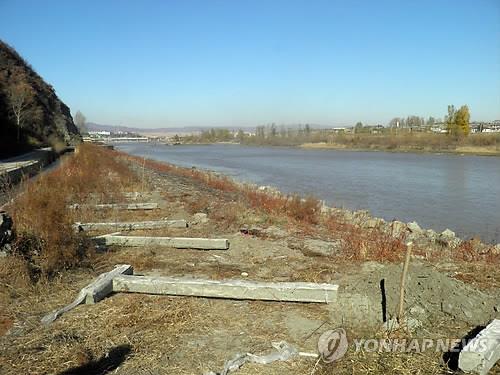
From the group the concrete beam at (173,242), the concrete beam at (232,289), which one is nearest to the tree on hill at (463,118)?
the concrete beam at (173,242)

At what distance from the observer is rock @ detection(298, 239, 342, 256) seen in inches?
325

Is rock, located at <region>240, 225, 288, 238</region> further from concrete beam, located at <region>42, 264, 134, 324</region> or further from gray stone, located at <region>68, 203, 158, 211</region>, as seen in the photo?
concrete beam, located at <region>42, 264, 134, 324</region>

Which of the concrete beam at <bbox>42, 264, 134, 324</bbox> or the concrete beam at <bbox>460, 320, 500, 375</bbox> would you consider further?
the concrete beam at <bbox>42, 264, 134, 324</bbox>

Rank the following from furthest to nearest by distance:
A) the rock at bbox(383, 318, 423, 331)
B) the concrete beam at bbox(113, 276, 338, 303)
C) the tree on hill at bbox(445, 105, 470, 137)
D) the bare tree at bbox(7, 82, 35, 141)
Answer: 1. the tree on hill at bbox(445, 105, 470, 137)
2. the bare tree at bbox(7, 82, 35, 141)
3. the concrete beam at bbox(113, 276, 338, 303)
4. the rock at bbox(383, 318, 423, 331)

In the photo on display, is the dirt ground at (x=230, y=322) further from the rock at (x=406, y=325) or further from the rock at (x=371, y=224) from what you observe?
the rock at (x=371, y=224)

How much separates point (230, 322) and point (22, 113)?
51.1 meters

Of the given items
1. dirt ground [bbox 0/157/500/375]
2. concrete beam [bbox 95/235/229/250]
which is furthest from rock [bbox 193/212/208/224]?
dirt ground [bbox 0/157/500/375]

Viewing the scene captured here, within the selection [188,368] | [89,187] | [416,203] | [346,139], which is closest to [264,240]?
[188,368]

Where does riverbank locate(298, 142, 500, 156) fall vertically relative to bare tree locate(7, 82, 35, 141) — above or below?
below

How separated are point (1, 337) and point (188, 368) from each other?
2.19m

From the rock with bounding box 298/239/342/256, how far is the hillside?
30.9 meters

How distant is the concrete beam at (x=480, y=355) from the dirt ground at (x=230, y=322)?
8.6 inches

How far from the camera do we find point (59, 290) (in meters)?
5.84

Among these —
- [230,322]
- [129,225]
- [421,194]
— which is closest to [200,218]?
Result: [129,225]
